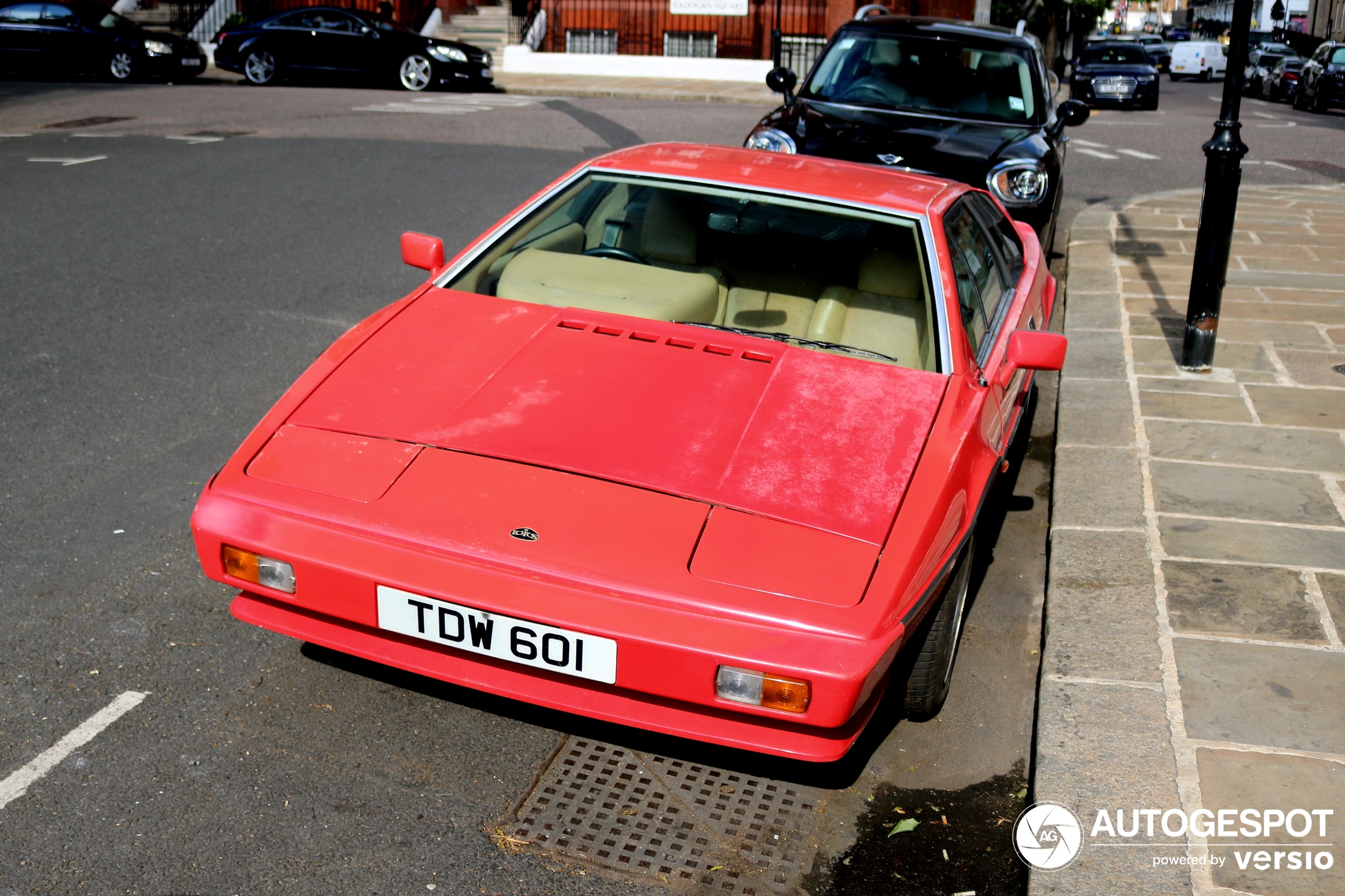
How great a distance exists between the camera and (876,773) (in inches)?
124

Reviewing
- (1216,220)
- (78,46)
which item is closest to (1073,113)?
(1216,220)

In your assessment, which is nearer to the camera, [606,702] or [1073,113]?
[606,702]

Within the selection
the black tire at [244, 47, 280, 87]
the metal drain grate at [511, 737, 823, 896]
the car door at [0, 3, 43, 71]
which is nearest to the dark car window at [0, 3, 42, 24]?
the car door at [0, 3, 43, 71]

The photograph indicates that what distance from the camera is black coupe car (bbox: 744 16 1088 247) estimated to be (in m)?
7.60

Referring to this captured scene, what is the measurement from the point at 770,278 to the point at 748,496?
135cm

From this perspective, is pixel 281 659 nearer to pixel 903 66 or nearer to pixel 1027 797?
pixel 1027 797

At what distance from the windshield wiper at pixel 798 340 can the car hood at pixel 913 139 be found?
389 centimetres

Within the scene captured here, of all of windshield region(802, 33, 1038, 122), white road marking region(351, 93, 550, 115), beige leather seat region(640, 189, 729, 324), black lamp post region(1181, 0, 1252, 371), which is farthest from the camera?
white road marking region(351, 93, 550, 115)

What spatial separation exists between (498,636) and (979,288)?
7.29 ft

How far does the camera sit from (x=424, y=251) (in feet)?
14.0

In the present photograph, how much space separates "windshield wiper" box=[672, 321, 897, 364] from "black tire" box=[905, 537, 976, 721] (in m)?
0.65

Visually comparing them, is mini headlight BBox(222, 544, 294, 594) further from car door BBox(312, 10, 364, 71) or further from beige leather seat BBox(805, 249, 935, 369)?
car door BBox(312, 10, 364, 71)

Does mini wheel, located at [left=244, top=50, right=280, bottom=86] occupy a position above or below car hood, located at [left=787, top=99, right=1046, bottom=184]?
above

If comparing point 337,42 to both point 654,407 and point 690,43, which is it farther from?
point 654,407
